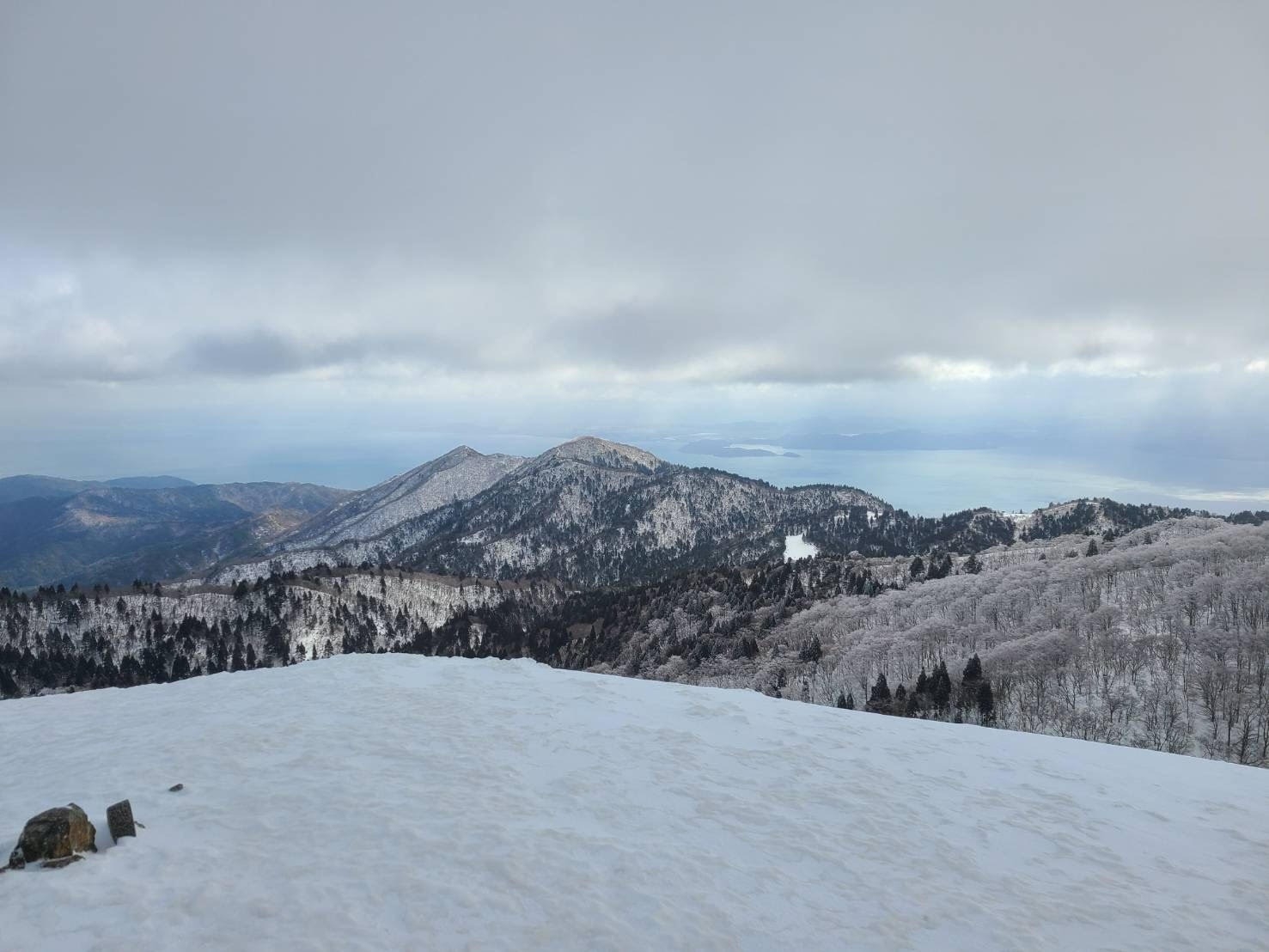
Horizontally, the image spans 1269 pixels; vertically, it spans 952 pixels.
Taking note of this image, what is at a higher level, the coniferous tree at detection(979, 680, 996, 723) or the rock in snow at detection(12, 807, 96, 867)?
the rock in snow at detection(12, 807, 96, 867)

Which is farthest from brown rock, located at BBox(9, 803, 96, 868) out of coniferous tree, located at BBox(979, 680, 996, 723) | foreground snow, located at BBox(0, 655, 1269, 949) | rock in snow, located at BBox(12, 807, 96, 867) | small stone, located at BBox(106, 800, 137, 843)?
coniferous tree, located at BBox(979, 680, 996, 723)

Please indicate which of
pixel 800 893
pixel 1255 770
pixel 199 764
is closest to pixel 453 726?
pixel 199 764

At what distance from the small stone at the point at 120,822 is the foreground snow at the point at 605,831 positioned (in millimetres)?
268

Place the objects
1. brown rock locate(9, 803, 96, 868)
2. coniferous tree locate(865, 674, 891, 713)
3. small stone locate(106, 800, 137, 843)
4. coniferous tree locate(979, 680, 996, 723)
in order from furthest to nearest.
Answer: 1. coniferous tree locate(865, 674, 891, 713)
2. coniferous tree locate(979, 680, 996, 723)
3. small stone locate(106, 800, 137, 843)
4. brown rock locate(9, 803, 96, 868)

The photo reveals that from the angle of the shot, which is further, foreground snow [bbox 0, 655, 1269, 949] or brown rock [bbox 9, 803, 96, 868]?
brown rock [bbox 9, 803, 96, 868]

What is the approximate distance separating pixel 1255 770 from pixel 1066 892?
14306 millimetres

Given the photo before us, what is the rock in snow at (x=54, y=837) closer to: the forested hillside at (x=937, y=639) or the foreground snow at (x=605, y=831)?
the foreground snow at (x=605, y=831)

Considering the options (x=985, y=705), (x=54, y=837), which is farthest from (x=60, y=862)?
(x=985, y=705)

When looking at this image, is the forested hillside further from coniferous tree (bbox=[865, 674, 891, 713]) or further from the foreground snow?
the foreground snow

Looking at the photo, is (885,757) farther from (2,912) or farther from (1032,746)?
(2,912)

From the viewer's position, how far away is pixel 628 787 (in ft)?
50.4

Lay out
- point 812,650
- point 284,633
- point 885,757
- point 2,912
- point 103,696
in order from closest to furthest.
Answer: point 2,912
point 885,757
point 103,696
point 812,650
point 284,633

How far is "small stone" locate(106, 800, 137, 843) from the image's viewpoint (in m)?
11.1

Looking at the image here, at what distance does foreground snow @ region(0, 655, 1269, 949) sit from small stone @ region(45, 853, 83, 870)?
349 mm
